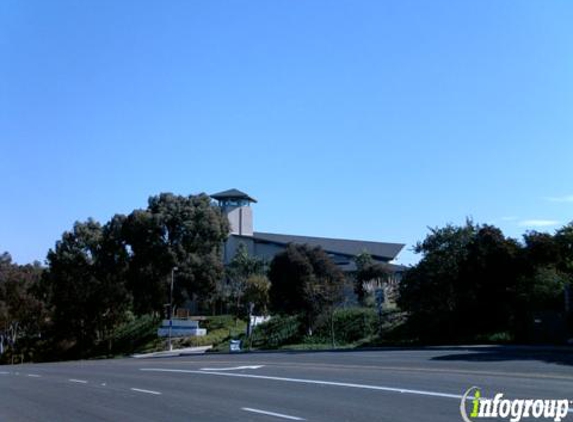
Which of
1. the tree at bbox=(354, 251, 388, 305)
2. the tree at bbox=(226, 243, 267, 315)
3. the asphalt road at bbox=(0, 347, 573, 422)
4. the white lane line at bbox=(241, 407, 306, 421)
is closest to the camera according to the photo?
the white lane line at bbox=(241, 407, 306, 421)

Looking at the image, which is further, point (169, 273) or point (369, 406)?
point (169, 273)

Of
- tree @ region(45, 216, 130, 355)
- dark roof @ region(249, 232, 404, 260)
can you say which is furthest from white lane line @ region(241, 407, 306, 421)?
dark roof @ region(249, 232, 404, 260)

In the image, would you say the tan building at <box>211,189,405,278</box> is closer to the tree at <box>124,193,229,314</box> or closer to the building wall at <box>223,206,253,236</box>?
the building wall at <box>223,206,253,236</box>

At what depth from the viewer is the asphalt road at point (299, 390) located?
12.8m

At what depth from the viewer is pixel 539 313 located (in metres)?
34.1

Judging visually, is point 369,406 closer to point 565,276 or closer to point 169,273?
point 565,276

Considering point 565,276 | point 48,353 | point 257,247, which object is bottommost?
point 48,353

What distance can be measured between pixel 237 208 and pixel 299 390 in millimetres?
79353

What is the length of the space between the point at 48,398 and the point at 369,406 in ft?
28.0

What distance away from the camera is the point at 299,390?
16.2 m

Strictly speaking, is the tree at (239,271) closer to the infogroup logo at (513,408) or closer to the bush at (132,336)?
the bush at (132,336)

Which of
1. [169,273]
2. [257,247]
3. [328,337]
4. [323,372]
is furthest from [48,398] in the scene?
[257,247]

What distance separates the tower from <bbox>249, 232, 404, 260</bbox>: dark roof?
2.17 metres

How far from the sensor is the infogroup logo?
11.3 metres
